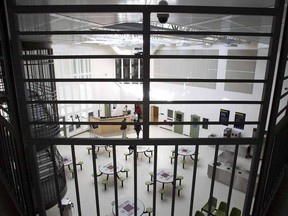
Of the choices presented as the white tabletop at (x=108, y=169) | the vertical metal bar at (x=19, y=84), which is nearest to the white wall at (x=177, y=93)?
the white tabletop at (x=108, y=169)

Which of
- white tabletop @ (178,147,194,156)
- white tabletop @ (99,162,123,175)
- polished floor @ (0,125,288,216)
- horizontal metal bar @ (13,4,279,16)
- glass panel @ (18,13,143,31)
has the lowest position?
polished floor @ (0,125,288,216)

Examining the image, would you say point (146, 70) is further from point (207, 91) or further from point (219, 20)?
point (207, 91)

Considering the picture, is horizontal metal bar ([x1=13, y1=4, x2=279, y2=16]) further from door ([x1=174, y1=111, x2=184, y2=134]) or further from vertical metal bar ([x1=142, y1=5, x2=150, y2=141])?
door ([x1=174, y1=111, x2=184, y2=134])

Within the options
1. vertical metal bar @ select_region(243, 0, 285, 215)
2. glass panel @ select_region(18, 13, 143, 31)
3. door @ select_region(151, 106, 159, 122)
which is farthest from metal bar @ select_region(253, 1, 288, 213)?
door @ select_region(151, 106, 159, 122)

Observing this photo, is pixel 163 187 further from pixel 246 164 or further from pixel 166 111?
pixel 166 111

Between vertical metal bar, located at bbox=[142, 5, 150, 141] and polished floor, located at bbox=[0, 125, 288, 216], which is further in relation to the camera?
polished floor, located at bbox=[0, 125, 288, 216]

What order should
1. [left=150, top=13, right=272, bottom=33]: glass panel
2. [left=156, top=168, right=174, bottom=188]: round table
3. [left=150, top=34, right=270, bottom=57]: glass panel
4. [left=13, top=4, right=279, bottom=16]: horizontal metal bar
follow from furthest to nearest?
[left=150, top=34, right=270, bottom=57]: glass panel
[left=156, top=168, right=174, bottom=188]: round table
[left=150, top=13, right=272, bottom=33]: glass panel
[left=13, top=4, right=279, bottom=16]: horizontal metal bar

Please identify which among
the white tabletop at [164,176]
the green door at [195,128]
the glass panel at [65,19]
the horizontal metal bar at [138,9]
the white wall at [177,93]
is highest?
the glass panel at [65,19]

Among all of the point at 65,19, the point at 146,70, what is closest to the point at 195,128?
the point at 65,19

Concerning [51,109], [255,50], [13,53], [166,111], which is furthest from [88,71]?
[13,53]

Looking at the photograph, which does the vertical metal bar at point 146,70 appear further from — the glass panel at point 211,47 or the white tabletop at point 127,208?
the glass panel at point 211,47

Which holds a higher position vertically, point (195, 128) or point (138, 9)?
point (138, 9)

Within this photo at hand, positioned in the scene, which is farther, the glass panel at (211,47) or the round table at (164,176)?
the glass panel at (211,47)

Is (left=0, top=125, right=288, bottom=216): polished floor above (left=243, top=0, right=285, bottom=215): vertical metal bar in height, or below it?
below
